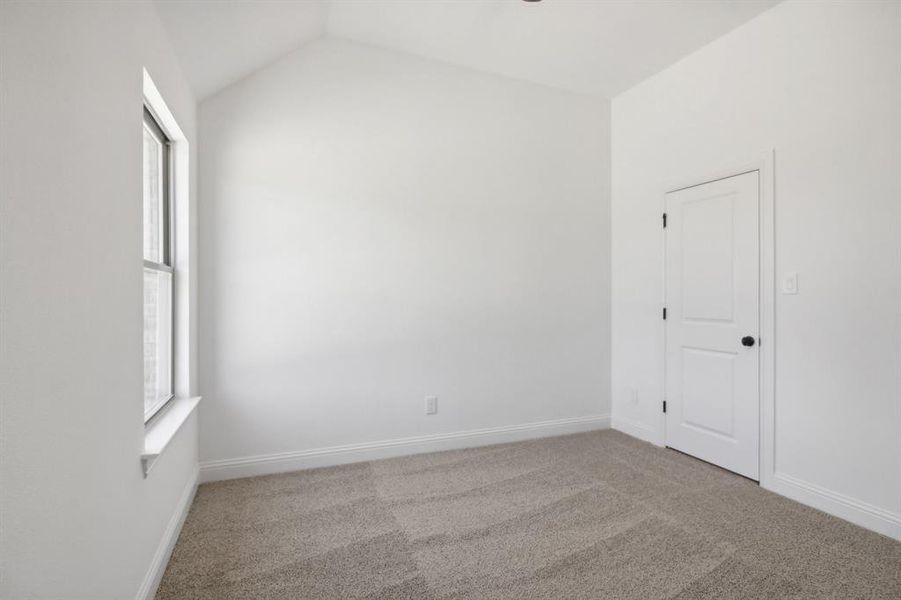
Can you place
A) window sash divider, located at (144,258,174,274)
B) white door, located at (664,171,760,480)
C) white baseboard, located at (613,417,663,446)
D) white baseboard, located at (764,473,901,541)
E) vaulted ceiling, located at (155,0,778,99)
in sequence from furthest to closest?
1. white baseboard, located at (613,417,663,446)
2. white door, located at (664,171,760,480)
3. vaulted ceiling, located at (155,0,778,99)
4. white baseboard, located at (764,473,901,541)
5. window sash divider, located at (144,258,174,274)

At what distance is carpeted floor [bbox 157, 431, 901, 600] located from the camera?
183 centimetres

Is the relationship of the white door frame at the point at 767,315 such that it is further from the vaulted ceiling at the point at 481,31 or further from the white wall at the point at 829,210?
the vaulted ceiling at the point at 481,31

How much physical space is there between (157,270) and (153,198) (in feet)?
1.28

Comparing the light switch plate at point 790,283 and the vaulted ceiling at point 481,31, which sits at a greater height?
the vaulted ceiling at point 481,31

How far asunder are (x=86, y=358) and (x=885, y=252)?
3266mm

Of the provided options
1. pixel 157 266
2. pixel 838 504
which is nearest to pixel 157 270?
pixel 157 266

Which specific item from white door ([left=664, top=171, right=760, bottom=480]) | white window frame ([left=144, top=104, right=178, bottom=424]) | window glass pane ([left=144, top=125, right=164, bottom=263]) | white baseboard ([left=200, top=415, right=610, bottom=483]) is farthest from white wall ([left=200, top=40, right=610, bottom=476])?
white door ([left=664, top=171, right=760, bottom=480])

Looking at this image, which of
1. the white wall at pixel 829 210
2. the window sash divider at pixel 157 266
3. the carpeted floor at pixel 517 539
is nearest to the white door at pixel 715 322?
the white wall at pixel 829 210

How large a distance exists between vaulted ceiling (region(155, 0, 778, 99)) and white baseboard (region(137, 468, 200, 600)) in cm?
222

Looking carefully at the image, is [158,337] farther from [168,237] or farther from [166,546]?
[166,546]

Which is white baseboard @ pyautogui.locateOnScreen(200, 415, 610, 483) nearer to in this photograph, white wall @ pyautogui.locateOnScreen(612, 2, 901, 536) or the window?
the window

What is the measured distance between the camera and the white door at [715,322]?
2.88 m

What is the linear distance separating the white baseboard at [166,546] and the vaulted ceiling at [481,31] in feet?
7.29

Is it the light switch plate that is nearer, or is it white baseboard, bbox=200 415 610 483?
the light switch plate
